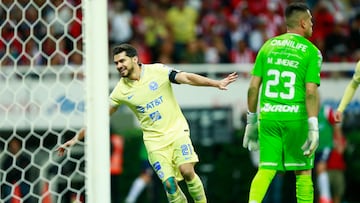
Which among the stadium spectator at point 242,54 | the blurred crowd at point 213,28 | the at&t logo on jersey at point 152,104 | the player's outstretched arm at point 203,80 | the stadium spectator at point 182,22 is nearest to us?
the player's outstretched arm at point 203,80

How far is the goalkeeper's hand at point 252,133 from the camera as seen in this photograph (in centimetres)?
984

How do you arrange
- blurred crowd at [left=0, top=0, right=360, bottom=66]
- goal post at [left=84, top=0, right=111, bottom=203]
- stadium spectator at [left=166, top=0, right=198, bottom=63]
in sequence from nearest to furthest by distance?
goal post at [left=84, top=0, right=111, bottom=203] < blurred crowd at [left=0, top=0, right=360, bottom=66] < stadium spectator at [left=166, top=0, right=198, bottom=63]

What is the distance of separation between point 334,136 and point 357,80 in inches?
279

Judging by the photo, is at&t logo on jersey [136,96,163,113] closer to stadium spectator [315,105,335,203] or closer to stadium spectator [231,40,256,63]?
stadium spectator [315,105,335,203]

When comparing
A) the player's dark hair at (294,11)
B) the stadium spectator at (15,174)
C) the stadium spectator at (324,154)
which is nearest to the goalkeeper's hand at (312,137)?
the player's dark hair at (294,11)

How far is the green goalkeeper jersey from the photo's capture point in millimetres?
9477

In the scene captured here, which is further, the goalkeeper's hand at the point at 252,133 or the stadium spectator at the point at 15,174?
the stadium spectator at the point at 15,174

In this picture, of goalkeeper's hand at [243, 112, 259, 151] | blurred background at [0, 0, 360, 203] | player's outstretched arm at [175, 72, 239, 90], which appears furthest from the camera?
blurred background at [0, 0, 360, 203]

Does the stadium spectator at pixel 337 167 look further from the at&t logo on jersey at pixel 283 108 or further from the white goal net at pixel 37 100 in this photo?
the at&t logo on jersey at pixel 283 108

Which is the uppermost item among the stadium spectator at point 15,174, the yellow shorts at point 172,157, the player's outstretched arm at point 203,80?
the player's outstretched arm at point 203,80

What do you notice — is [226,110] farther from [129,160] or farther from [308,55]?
[308,55]

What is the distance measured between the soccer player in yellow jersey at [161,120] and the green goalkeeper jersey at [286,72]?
3.12ft

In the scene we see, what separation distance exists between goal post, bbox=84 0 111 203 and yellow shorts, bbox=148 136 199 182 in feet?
6.32

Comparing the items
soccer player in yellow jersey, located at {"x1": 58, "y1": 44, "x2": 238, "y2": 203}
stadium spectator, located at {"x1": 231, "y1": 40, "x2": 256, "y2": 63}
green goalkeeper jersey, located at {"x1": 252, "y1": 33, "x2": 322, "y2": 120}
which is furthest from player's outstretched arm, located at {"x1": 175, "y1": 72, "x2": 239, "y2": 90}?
stadium spectator, located at {"x1": 231, "y1": 40, "x2": 256, "y2": 63}
